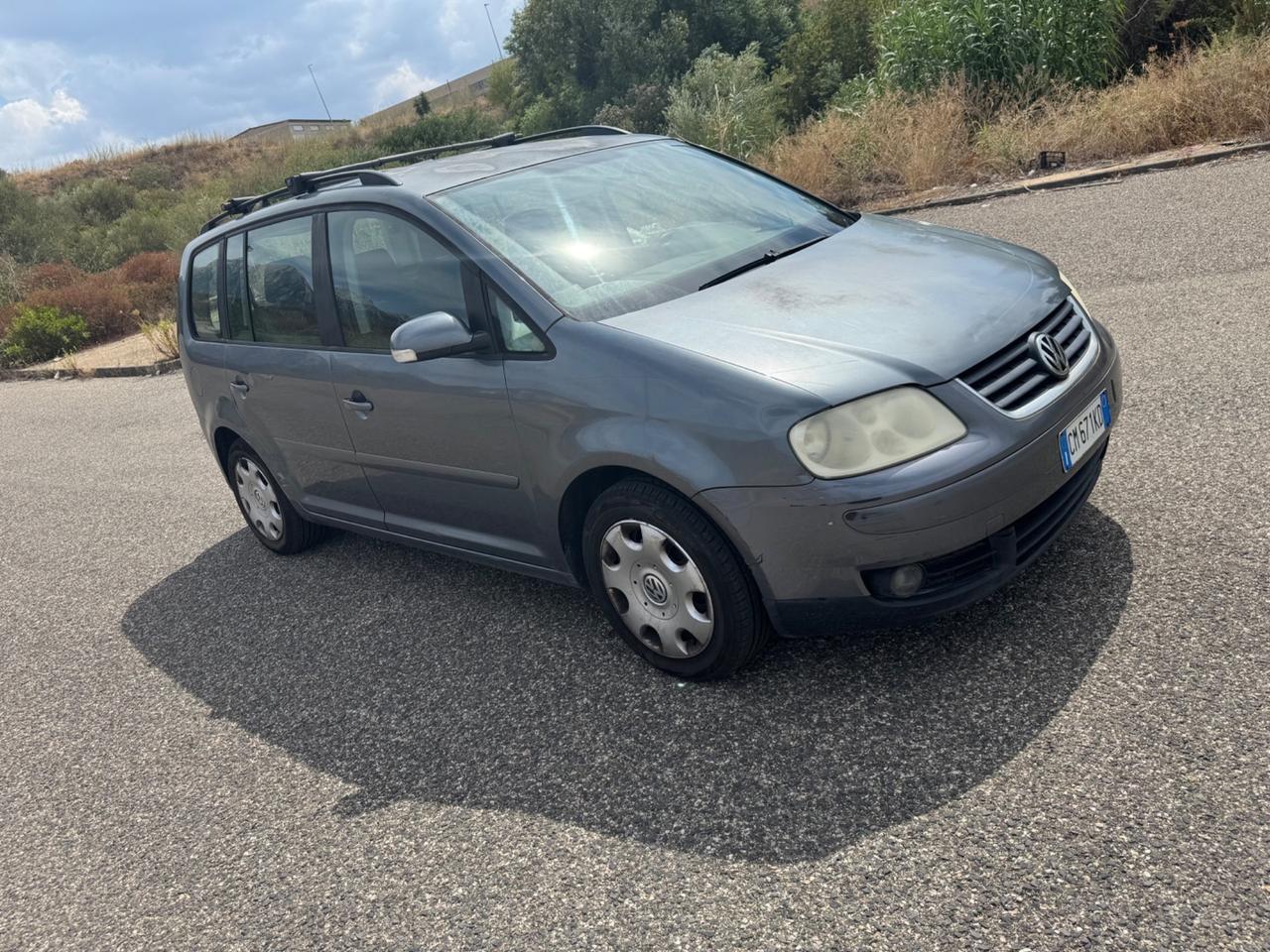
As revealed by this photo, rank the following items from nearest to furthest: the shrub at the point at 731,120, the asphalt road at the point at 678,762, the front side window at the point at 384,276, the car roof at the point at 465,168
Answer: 1. the asphalt road at the point at 678,762
2. the front side window at the point at 384,276
3. the car roof at the point at 465,168
4. the shrub at the point at 731,120

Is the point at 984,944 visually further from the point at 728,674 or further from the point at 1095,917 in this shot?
the point at 728,674

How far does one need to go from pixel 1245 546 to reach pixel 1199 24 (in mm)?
11964

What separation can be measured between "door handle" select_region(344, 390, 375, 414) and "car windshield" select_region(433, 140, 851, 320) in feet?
2.84

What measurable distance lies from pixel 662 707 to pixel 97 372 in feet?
45.1

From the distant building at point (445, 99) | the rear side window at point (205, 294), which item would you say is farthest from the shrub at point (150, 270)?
the distant building at point (445, 99)

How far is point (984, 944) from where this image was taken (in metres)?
2.31

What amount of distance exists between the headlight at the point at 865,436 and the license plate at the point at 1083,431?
472 millimetres

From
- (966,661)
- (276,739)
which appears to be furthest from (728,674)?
(276,739)

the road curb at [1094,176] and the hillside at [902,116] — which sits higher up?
the hillside at [902,116]

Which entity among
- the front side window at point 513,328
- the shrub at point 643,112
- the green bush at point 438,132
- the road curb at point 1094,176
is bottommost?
the road curb at point 1094,176

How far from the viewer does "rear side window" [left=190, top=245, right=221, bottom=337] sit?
18.2 feet

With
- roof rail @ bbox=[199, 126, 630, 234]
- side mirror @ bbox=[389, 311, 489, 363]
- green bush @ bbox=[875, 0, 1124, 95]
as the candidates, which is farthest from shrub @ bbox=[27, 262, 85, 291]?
side mirror @ bbox=[389, 311, 489, 363]

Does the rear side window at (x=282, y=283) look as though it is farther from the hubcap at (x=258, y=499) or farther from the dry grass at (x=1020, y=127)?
the dry grass at (x=1020, y=127)

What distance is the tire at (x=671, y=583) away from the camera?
10.5 ft
